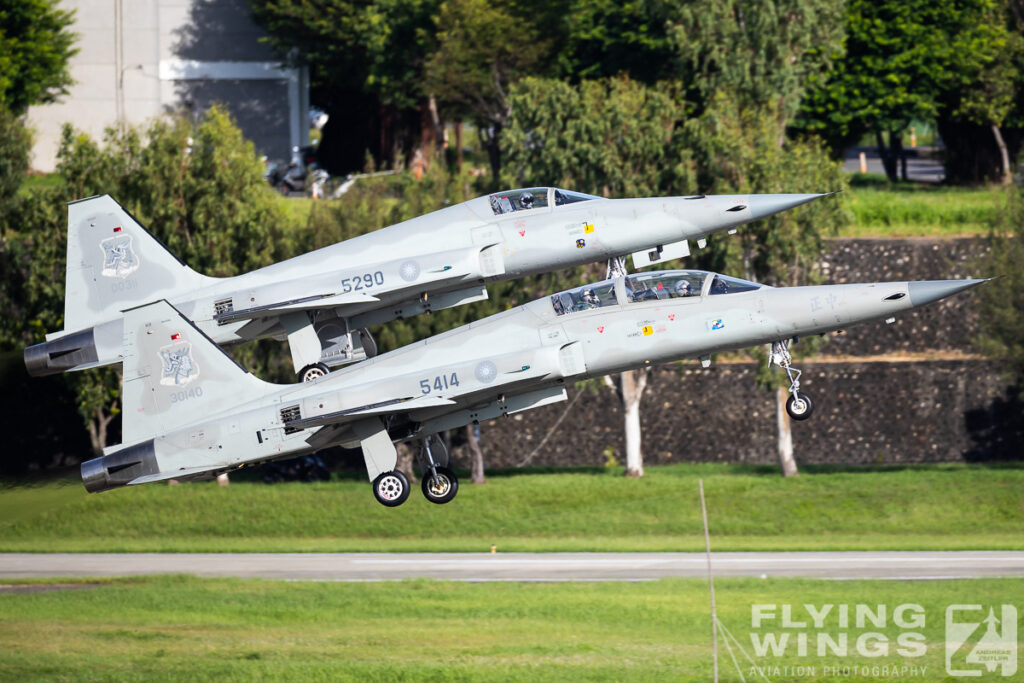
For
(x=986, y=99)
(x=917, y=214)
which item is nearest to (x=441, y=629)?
(x=917, y=214)

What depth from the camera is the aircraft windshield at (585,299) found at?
33.8 metres

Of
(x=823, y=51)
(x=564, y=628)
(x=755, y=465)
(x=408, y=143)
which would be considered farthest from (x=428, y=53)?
(x=564, y=628)

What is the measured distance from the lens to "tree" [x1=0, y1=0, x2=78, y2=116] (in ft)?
326

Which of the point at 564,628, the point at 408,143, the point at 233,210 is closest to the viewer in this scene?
the point at 564,628

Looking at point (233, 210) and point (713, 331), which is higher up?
point (233, 210)

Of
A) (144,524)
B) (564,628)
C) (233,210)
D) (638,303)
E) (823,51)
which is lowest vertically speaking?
(564,628)

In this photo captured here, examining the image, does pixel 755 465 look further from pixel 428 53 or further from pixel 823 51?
pixel 428 53

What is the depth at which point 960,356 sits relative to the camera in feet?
283

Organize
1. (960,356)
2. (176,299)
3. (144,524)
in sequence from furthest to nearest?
(960,356) < (144,524) < (176,299)

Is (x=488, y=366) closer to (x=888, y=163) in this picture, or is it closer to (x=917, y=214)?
(x=917, y=214)

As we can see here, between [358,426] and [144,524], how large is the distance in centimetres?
4846

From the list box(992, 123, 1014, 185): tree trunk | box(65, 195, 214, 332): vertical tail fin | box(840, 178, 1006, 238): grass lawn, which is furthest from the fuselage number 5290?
box(992, 123, 1014, 185): tree trunk

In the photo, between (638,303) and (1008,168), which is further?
(1008,168)

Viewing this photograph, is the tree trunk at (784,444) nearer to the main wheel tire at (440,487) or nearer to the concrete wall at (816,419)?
the concrete wall at (816,419)
